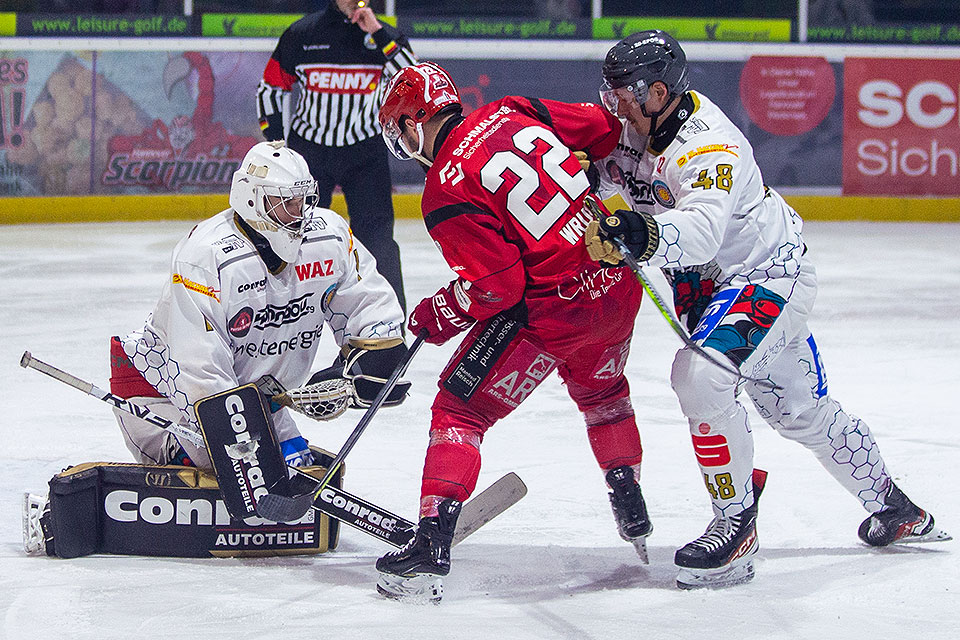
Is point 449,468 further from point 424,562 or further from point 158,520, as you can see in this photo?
point 158,520

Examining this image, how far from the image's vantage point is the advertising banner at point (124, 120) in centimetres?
774

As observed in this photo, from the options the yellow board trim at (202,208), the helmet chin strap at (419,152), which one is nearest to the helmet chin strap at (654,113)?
the helmet chin strap at (419,152)

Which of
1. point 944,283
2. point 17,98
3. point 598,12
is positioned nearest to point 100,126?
point 17,98

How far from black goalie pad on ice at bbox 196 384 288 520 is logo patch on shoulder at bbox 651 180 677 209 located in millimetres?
872

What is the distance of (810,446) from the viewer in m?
2.75

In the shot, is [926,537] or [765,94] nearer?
[926,537]

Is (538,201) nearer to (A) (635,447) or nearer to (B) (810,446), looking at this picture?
(A) (635,447)

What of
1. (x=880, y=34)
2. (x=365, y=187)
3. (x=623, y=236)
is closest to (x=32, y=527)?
(x=623, y=236)

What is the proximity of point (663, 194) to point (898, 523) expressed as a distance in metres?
0.85

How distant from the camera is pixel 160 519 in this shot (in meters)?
2.65

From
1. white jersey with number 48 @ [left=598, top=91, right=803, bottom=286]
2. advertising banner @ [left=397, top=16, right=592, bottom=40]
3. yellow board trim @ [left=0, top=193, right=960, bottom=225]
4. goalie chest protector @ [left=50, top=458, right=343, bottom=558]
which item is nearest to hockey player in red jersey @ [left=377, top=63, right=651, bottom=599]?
white jersey with number 48 @ [left=598, top=91, right=803, bottom=286]

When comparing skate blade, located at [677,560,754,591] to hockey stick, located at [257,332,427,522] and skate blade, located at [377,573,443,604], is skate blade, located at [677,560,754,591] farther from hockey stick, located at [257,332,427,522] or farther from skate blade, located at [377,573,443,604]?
hockey stick, located at [257,332,427,522]

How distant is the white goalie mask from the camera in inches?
104

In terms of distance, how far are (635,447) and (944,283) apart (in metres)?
4.10
